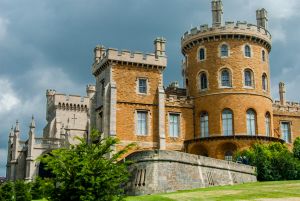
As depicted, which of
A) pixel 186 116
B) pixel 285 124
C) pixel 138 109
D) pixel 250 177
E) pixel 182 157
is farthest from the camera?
pixel 285 124

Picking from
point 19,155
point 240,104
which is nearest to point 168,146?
point 240,104

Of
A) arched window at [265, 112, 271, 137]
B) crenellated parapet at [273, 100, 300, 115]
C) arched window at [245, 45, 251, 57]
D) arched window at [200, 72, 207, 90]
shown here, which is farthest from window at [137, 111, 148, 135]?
crenellated parapet at [273, 100, 300, 115]

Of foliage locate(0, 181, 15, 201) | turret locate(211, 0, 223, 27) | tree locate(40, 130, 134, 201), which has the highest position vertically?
turret locate(211, 0, 223, 27)

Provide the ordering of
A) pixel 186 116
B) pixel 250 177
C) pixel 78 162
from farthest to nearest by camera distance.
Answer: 1. pixel 186 116
2. pixel 250 177
3. pixel 78 162

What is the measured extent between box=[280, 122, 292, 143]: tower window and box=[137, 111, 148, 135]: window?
1564 centimetres

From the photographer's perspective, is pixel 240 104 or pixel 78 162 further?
pixel 240 104

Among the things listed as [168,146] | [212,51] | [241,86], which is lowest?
[168,146]

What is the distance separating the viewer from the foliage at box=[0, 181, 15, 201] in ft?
121

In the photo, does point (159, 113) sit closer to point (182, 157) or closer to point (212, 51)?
point (212, 51)

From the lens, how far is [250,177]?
37250 mm

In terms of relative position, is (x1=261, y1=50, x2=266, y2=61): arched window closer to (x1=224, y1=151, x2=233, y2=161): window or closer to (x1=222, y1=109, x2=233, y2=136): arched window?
(x1=222, y1=109, x2=233, y2=136): arched window

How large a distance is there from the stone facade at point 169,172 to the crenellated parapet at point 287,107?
17.8m

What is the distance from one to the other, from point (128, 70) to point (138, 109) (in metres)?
3.65

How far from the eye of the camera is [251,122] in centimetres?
4544
